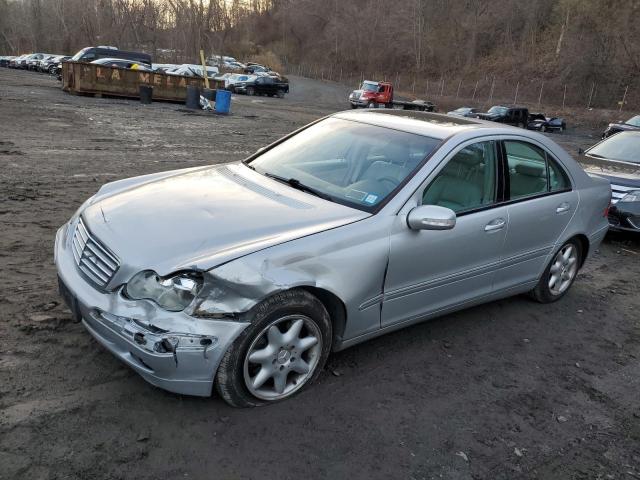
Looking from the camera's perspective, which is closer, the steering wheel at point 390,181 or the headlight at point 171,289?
the headlight at point 171,289

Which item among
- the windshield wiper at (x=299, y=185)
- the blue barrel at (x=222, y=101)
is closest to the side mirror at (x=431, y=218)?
the windshield wiper at (x=299, y=185)

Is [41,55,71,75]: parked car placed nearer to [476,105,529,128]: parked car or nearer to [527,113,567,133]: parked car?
[476,105,529,128]: parked car

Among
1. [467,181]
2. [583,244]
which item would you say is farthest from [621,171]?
[467,181]

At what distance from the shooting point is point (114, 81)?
893 inches

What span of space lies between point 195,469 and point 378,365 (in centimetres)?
150

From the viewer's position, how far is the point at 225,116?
20.5 metres

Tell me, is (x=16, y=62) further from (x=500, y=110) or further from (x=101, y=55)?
(x=500, y=110)

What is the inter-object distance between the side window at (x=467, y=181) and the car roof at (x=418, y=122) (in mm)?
210

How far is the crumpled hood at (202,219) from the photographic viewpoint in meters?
2.88

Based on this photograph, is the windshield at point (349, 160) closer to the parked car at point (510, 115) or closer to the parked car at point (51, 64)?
the parked car at point (510, 115)

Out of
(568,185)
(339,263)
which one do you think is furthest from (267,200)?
A: (568,185)

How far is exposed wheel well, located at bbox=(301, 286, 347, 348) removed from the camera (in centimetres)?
313

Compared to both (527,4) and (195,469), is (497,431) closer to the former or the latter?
(195,469)

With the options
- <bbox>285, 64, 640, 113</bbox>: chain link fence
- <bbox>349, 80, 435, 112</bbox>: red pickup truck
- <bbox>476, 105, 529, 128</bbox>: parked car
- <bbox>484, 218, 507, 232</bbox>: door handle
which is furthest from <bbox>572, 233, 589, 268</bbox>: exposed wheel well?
<bbox>285, 64, 640, 113</bbox>: chain link fence
